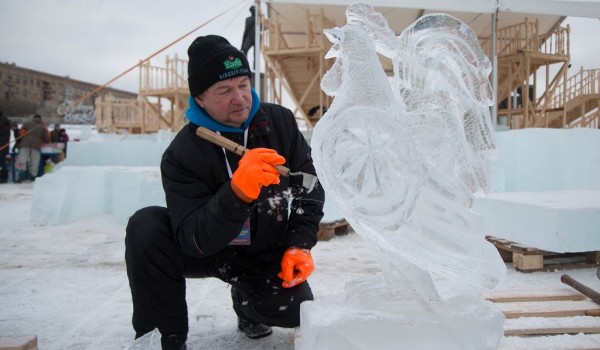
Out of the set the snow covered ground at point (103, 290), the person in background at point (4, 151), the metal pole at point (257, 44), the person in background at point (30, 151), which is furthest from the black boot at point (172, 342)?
the person in background at point (4, 151)

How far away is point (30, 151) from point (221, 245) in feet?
31.5

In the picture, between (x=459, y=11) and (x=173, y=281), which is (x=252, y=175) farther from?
(x=459, y=11)

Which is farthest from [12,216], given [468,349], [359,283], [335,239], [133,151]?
[468,349]

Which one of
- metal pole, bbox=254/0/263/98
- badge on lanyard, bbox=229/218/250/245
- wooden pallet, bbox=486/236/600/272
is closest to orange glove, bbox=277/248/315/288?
badge on lanyard, bbox=229/218/250/245

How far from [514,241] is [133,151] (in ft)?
20.6

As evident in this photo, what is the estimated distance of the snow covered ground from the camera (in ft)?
6.15

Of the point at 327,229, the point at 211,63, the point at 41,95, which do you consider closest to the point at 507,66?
the point at 327,229

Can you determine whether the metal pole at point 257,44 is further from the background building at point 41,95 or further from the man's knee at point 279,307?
the background building at point 41,95

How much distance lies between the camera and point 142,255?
1.72 meters

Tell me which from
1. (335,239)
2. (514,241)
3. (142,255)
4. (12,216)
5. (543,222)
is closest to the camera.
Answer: (142,255)

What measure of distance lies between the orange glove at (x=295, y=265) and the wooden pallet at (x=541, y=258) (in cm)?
172

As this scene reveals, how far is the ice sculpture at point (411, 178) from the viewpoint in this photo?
120 centimetres

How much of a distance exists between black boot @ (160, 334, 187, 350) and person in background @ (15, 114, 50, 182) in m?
9.09

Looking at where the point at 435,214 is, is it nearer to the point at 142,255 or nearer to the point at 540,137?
the point at 142,255
